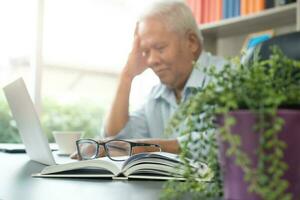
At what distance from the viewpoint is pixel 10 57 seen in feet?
8.86

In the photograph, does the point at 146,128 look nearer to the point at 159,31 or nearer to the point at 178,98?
the point at 178,98

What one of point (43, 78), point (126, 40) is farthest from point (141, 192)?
point (126, 40)

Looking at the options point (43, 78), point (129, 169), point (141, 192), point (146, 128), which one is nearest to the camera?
point (141, 192)

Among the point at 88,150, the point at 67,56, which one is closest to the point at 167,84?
the point at 88,150

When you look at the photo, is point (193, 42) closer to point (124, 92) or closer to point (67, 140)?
point (124, 92)

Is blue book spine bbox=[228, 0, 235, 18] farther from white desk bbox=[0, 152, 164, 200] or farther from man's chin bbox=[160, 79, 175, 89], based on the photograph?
white desk bbox=[0, 152, 164, 200]

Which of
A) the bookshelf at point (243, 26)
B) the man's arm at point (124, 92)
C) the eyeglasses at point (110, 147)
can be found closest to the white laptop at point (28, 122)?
the eyeglasses at point (110, 147)

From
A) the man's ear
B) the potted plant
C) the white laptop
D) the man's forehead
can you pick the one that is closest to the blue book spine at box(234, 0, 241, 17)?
the man's ear

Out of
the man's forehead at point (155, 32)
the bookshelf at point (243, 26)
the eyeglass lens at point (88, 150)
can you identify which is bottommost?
the eyeglass lens at point (88, 150)

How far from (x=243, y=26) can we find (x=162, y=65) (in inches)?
37.8

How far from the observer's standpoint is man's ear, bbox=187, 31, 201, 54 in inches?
67.8

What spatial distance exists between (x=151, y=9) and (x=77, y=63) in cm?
174

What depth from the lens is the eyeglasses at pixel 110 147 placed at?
989mm

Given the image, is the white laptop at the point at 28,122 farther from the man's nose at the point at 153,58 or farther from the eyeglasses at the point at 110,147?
the man's nose at the point at 153,58
